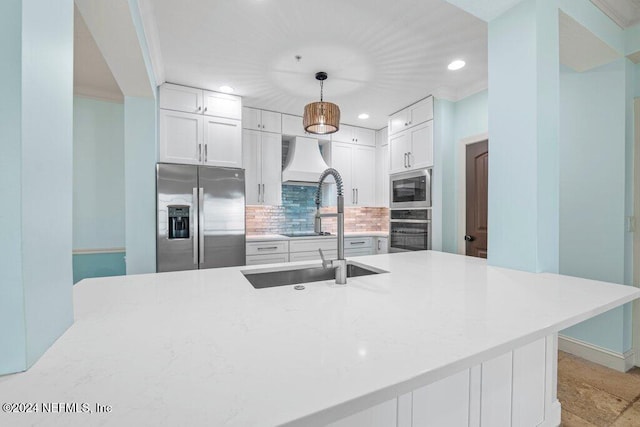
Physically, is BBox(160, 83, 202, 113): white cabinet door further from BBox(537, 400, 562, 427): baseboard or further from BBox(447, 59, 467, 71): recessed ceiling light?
BBox(537, 400, 562, 427): baseboard

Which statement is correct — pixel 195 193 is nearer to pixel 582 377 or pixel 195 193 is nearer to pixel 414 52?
pixel 414 52

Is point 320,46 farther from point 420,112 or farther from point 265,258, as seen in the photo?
point 265,258

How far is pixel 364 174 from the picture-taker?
4.52 meters

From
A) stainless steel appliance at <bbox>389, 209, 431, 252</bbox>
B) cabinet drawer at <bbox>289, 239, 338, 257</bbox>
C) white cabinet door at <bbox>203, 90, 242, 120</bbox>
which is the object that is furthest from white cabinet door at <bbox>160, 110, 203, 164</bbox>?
stainless steel appliance at <bbox>389, 209, 431, 252</bbox>

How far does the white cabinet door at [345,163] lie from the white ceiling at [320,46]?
1017mm

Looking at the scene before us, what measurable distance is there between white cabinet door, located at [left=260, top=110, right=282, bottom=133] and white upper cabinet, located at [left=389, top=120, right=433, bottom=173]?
1.55 meters

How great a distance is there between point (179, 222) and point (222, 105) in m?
1.43

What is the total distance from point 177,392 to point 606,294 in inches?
57.7

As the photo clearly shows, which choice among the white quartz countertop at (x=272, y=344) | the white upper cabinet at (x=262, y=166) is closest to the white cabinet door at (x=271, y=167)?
the white upper cabinet at (x=262, y=166)

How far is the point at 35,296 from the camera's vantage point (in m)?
0.60

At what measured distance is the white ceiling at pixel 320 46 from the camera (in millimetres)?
1924

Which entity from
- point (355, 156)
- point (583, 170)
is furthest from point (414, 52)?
point (355, 156)

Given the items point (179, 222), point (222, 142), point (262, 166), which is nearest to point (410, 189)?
point (262, 166)

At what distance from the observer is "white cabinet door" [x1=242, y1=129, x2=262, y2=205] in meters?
3.63
